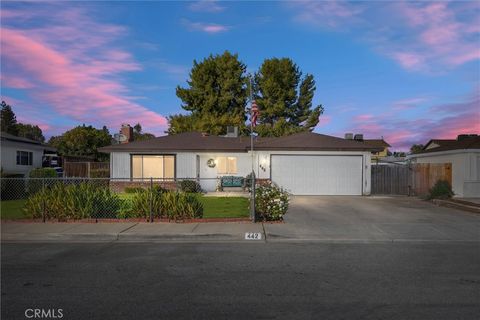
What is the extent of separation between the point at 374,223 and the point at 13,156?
90.3ft

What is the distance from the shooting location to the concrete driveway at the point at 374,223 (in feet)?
39.3

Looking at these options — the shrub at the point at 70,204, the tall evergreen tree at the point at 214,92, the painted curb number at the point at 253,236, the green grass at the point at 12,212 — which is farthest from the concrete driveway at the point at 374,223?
the tall evergreen tree at the point at 214,92

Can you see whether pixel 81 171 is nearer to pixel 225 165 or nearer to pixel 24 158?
pixel 24 158

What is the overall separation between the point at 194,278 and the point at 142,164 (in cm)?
2153

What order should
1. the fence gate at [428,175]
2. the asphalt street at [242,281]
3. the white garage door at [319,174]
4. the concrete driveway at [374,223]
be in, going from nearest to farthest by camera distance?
the asphalt street at [242,281]
the concrete driveway at [374,223]
the white garage door at [319,174]
the fence gate at [428,175]

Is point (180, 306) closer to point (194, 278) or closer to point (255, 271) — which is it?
point (194, 278)

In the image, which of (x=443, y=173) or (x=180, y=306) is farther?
(x=443, y=173)

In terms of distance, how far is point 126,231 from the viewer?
1224 cm

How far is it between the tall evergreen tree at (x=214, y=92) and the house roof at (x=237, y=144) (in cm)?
1719

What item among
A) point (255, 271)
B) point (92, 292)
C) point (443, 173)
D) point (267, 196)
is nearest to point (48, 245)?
point (92, 292)

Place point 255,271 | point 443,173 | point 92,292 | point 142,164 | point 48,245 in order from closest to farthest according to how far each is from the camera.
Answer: point 92,292, point 255,271, point 48,245, point 443,173, point 142,164

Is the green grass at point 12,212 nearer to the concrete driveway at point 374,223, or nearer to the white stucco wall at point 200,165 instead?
the concrete driveway at point 374,223

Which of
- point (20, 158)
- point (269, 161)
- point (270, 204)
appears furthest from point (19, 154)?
point (270, 204)

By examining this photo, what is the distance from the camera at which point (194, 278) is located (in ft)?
24.8
